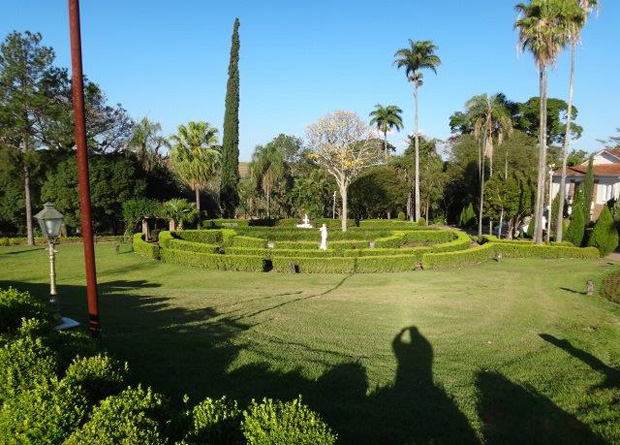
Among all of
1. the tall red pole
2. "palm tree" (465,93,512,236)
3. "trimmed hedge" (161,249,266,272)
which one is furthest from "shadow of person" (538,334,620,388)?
"palm tree" (465,93,512,236)

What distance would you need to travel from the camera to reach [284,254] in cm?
2272

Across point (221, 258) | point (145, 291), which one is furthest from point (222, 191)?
point (145, 291)

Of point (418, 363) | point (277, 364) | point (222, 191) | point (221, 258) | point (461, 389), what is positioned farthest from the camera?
point (222, 191)

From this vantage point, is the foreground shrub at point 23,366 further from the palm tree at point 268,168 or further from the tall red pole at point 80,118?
the palm tree at point 268,168

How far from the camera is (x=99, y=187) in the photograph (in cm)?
3584

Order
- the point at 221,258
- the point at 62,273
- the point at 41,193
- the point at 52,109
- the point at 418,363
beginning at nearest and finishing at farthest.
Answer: the point at 418,363 → the point at 62,273 → the point at 221,258 → the point at 52,109 → the point at 41,193

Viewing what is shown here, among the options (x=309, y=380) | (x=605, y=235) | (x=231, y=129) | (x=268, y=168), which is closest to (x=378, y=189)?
(x=268, y=168)

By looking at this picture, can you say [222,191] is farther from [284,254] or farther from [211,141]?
[284,254]

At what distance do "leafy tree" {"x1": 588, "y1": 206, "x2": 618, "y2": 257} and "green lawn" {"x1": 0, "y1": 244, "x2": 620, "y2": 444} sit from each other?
13.7 meters

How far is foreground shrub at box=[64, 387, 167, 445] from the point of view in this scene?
3348mm

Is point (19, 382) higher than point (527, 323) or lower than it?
higher

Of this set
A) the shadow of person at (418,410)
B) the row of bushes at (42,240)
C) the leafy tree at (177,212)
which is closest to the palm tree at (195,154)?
the leafy tree at (177,212)

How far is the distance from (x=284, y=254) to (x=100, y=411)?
62.6ft

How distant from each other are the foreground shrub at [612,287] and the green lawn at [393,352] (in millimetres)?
843
